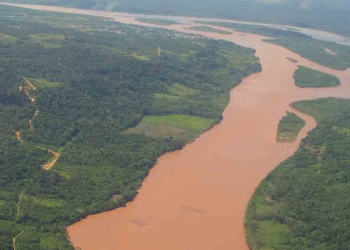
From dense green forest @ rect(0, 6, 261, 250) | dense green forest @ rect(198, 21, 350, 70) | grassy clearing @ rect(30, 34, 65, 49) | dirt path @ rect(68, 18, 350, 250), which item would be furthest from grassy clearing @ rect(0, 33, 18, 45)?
dense green forest @ rect(198, 21, 350, 70)

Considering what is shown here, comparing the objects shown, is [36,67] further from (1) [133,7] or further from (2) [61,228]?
(1) [133,7]

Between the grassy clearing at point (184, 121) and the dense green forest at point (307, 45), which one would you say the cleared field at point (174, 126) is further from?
the dense green forest at point (307, 45)

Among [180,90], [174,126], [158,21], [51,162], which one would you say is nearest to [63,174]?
[51,162]

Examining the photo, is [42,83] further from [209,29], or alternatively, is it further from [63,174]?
[209,29]

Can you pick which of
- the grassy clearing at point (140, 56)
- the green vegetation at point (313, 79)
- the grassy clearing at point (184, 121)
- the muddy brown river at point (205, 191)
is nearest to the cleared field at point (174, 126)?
the grassy clearing at point (184, 121)

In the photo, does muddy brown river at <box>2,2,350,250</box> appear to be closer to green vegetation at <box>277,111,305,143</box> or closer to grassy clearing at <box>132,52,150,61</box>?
green vegetation at <box>277,111,305,143</box>

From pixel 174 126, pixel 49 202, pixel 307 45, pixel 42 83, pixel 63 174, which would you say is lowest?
pixel 49 202

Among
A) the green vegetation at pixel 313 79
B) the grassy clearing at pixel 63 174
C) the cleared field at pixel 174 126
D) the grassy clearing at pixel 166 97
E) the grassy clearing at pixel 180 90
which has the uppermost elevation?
the green vegetation at pixel 313 79

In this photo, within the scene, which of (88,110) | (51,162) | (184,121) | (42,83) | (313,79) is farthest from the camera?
(313,79)
